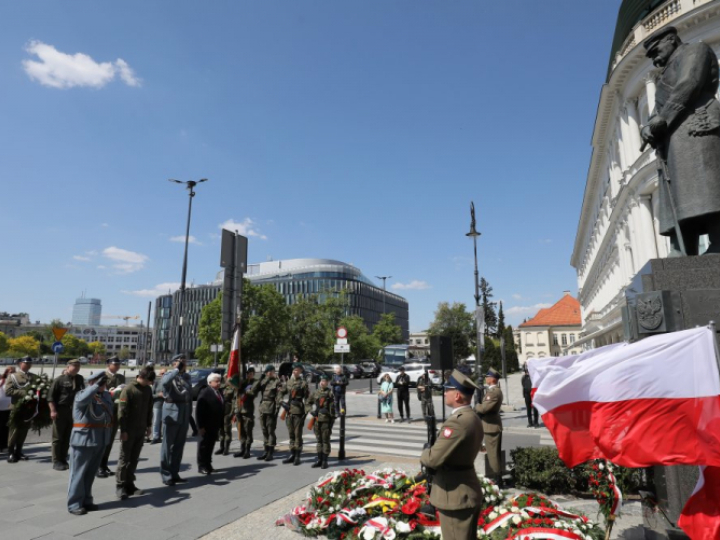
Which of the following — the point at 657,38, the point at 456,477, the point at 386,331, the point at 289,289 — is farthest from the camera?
the point at 289,289

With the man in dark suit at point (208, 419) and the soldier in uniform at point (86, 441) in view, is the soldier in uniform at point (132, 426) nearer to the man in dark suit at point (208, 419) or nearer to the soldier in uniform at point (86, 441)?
the soldier in uniform at point (86, 441)

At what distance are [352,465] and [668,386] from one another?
704 centimetres

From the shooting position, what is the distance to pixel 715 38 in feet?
75.5

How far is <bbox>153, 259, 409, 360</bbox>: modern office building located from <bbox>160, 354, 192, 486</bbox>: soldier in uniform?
300ft

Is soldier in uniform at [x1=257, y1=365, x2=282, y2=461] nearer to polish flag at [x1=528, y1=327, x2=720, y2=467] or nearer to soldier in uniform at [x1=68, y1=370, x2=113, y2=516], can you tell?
soldier in uniform at [x1=68, y1=370, x2=113, y2=516]

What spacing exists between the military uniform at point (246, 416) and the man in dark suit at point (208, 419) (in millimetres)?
1214

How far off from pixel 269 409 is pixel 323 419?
1.56m

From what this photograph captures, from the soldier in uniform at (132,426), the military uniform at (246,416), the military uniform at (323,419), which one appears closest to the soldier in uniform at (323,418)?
the military uniform at (323,419)

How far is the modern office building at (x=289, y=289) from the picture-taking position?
107 metres

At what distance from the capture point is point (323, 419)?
898 cm

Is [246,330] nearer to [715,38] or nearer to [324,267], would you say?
[715,38]

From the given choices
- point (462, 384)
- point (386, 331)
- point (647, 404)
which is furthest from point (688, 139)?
point (386, 331)

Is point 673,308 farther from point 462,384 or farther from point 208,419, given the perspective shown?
point 208,419

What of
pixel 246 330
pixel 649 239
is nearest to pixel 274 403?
pixel 649 239
